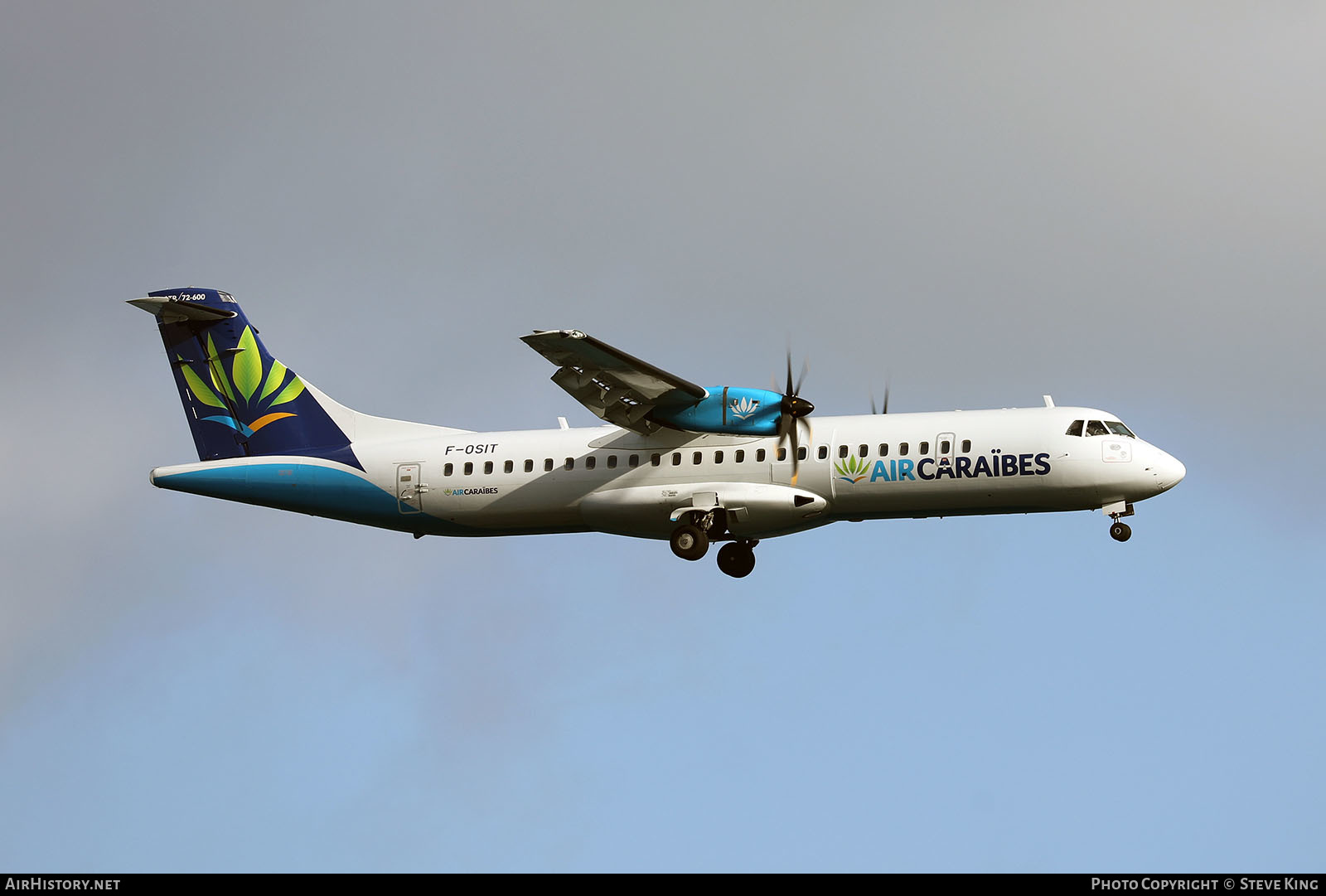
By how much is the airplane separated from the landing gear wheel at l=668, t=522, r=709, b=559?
0.04m

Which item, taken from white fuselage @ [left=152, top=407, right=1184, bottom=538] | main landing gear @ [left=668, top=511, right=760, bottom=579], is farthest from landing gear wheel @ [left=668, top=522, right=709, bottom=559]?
white fuselage @ [left=152, top=407, right=1184, bottom=538]

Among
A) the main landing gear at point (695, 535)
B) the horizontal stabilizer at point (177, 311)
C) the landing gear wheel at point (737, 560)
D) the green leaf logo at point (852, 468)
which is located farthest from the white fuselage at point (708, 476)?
the horizontal stabilizer at point (177, 311)

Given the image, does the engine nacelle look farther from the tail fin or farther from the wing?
the tail fin

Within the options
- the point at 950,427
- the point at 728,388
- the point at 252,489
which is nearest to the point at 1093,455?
the point at 950,427

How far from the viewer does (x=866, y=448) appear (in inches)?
1237

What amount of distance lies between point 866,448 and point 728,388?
2.81 metres

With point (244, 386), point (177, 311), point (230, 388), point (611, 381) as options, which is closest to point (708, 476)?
point (611, 381)

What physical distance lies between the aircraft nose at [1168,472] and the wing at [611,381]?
8.39 meters

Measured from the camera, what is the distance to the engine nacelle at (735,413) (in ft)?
103

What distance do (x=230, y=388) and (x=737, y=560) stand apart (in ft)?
36.9
